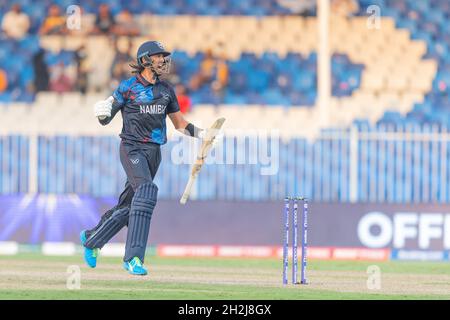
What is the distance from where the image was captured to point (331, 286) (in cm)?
1248

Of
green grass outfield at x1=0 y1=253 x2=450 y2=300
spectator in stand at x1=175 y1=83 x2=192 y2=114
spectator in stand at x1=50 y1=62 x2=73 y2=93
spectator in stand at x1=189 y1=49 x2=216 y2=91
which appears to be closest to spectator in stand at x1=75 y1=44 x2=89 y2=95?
spectator in stand at x1=50 y1=62 x2=73 y2=93

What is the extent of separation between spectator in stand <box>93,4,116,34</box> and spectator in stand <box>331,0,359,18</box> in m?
3.73

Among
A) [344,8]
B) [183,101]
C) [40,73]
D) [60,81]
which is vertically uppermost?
[344,8]

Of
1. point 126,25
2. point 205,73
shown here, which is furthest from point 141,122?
point 126,25

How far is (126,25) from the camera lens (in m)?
23.1

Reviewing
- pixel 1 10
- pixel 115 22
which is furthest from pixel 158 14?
pixel 1 10

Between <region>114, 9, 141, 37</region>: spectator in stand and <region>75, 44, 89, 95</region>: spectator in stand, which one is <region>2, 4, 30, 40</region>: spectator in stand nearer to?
<region>75, 44, 89, 95</region>: spectator in stand

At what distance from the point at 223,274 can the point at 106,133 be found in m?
6.24

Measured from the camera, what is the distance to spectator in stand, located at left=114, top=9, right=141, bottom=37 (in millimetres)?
22984

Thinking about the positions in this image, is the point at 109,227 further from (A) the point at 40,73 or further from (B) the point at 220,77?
(A) the point at 40,73

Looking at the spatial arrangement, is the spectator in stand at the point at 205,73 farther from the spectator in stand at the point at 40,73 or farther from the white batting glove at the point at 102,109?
the white batting glove at the point at 102,109

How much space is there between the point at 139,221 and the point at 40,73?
429 inches

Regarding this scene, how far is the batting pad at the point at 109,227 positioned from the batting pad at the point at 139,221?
0.36 meters

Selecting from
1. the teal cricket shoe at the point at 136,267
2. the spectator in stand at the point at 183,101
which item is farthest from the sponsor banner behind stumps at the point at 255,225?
the teal cricket shoe at the point at 136,267
